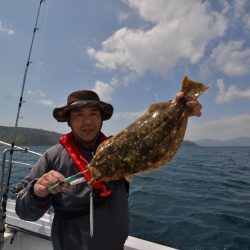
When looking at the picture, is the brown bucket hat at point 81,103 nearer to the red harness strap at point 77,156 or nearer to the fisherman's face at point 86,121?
the fisherman's face at point 86,121

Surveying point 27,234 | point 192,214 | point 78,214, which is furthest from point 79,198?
point 192,214

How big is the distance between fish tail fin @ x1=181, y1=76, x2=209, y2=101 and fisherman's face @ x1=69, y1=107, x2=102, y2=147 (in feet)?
3.46

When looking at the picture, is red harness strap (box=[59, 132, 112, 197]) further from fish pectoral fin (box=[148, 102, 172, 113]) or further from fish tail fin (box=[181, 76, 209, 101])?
fish tail fin (box=[181, 76, 209, 101])

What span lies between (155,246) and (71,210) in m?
2.03

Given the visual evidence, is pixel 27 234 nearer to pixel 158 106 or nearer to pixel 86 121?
pixel 86 121

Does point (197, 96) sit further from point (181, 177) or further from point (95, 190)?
point (181, 177)

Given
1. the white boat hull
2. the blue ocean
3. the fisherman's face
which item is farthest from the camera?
the blue ocean

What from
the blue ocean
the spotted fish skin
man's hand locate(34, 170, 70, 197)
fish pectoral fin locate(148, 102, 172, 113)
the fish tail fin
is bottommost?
the blue ocean

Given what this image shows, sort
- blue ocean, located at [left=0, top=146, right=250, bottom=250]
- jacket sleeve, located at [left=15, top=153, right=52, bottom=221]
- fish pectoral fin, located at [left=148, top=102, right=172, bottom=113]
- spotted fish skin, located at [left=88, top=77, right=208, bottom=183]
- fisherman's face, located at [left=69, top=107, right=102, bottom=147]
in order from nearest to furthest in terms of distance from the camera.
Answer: spotted fish skin, located at [left=88, top=77, right=208, bottom=183] < fish pectoral fin, located at [left=148, top=102, right=172, bottom=113] < jacket sleeve, located at [left=15, top=153, right=52, bottom=221] < fisherman's face, located at [left=69, top=107, right=102, bottom=147] < blue ocean, located at [left=0, top=146, right=250, bottom=250]

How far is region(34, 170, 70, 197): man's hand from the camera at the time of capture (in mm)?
2438

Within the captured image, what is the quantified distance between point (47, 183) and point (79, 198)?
61 centimetres

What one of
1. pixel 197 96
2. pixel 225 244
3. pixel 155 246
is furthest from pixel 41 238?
pixel 225 244

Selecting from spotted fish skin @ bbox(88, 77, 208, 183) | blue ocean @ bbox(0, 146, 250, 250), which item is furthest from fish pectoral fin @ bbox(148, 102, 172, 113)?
blue ocean @ bbox(0, 146, 250, 250)

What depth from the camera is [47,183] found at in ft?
8.21
